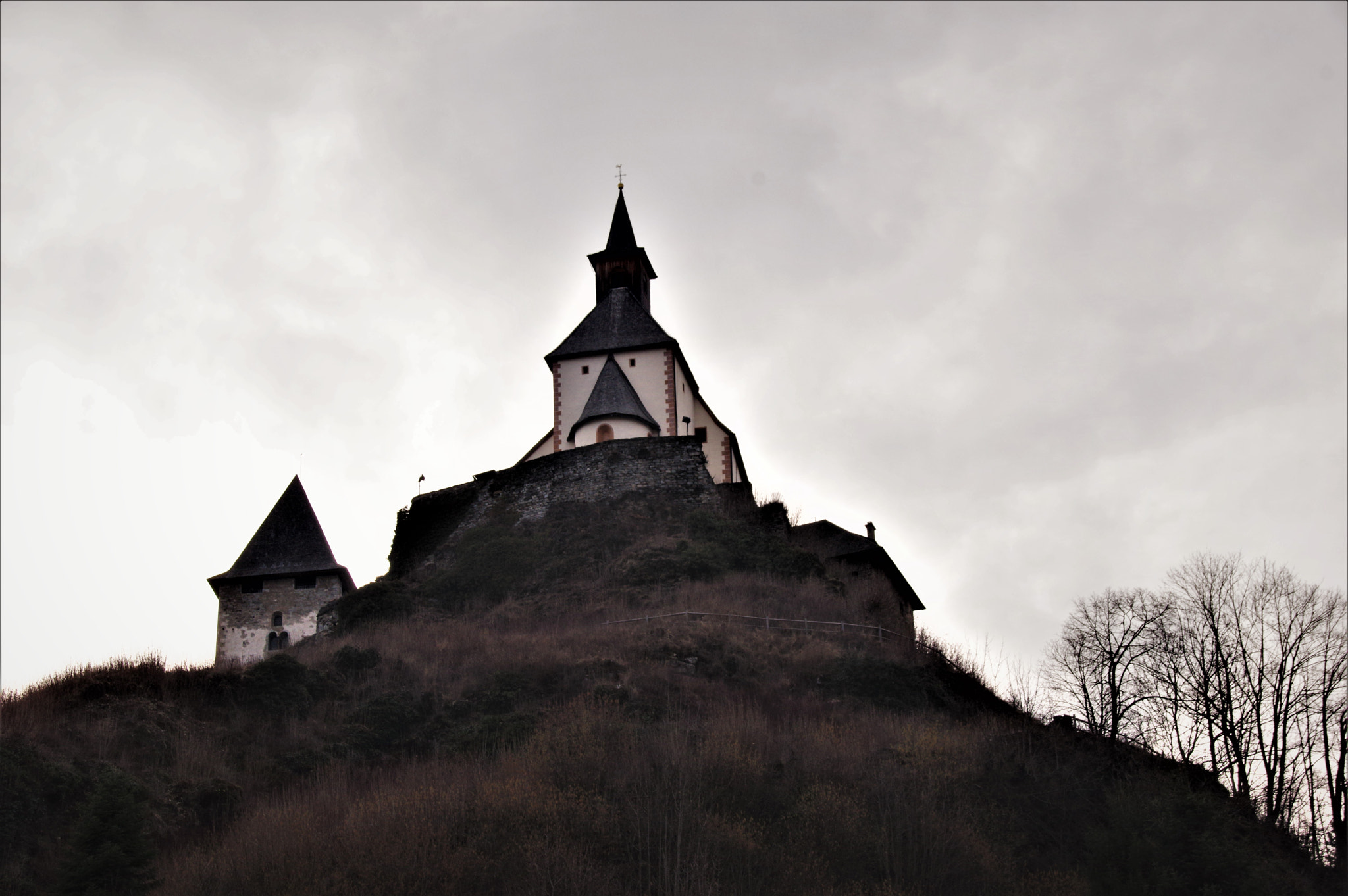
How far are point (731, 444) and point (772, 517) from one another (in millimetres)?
14266

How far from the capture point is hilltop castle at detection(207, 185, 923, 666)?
41844mm

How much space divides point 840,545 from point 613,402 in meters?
11.0

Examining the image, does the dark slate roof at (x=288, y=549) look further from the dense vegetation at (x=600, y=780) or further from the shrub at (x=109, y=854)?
the shrub at (x=109, y=854)

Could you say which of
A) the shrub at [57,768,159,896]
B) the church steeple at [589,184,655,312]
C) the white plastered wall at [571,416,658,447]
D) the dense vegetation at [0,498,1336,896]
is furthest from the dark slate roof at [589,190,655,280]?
the shrub at [57,768,159,896]

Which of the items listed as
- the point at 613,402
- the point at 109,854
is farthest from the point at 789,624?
the point at 109,854

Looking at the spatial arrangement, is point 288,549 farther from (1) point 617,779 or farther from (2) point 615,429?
(1) point 617,779

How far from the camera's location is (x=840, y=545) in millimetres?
43344

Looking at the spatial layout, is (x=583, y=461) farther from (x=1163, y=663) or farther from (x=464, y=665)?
(x=1163, y=663)

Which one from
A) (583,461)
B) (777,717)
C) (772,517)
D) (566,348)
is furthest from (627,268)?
(777,717)

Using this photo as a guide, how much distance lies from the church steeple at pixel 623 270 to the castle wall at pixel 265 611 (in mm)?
19539

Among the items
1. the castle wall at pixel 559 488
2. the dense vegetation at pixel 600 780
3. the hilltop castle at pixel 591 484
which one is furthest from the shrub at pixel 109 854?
the castle wall at pixel 559 488

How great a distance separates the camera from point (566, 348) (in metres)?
52.6

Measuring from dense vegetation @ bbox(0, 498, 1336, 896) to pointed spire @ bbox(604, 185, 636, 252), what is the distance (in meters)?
29.8

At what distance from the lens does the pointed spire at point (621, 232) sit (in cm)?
5972
